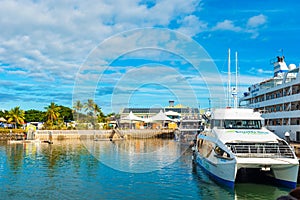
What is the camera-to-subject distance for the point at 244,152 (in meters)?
23.8

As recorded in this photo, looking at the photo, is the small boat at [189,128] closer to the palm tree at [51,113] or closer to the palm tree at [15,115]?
the palm tree at [51,113]

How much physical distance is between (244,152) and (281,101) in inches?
1029

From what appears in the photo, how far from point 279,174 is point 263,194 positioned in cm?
231

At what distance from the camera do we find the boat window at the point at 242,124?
29.3 metres

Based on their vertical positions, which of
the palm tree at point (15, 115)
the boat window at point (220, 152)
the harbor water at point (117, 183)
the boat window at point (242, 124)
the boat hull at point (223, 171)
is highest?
the palm tree at point (15, 115)

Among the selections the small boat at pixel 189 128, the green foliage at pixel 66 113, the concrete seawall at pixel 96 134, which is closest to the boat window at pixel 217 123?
the small boat at pixel 189 128

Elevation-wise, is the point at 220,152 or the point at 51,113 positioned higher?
the point at 51,113

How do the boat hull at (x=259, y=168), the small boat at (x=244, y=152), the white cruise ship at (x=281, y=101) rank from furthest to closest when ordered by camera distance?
the white cruise ship at (x=281, y=101) → the small boat at (x=244, y=152) → the boat hull at (x=259, y=168)

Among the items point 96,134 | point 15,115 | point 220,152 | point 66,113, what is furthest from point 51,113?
point 220,152

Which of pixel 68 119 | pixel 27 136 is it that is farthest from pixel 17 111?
pixel 68 119

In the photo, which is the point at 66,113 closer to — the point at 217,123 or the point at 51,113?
the point at 51,113

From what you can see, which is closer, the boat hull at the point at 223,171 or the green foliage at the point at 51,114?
the boat hull at the point at 223,171

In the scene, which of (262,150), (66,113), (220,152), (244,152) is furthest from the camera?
(66,113)

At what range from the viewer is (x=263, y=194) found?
23.1 metres
